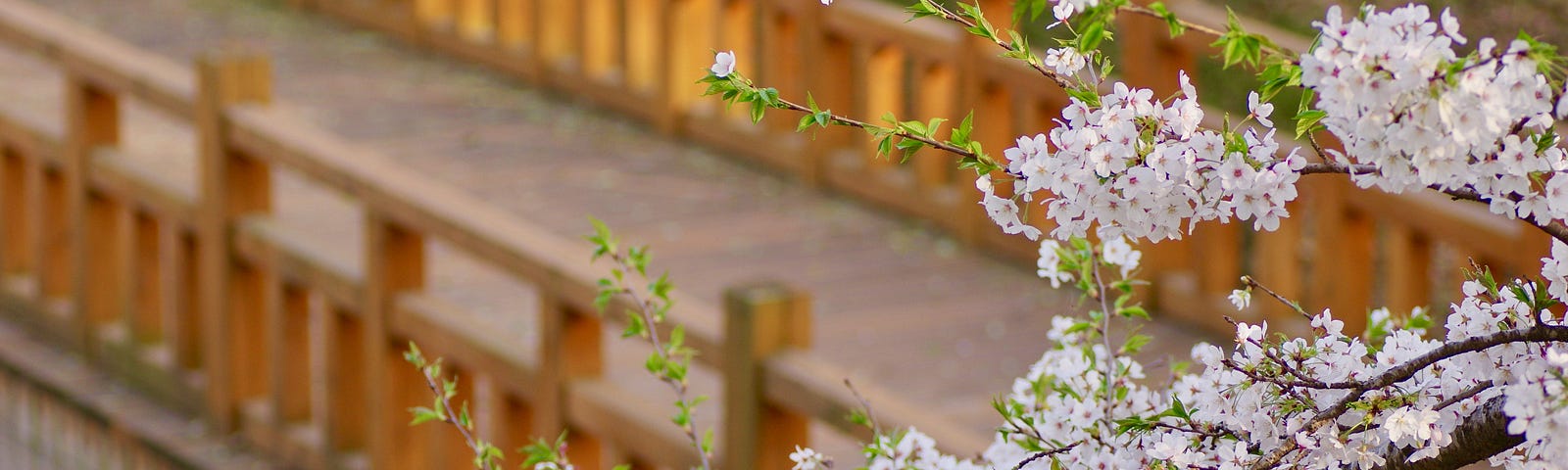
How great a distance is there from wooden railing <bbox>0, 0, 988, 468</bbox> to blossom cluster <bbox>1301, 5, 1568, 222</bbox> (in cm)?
198

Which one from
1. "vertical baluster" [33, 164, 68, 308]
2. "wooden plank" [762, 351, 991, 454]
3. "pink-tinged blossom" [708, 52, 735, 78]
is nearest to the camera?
"pink-tinged blossom" [708, 52, 735, 78]

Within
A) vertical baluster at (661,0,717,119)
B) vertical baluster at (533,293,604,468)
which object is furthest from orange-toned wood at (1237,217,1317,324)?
vertical baluster at (661,0,717,119)

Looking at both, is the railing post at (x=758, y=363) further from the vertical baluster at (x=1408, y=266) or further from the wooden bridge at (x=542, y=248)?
the vertical baluster at (x=1408, y=266)

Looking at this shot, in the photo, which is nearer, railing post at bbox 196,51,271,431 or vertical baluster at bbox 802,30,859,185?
railing post at bbox 196,51,271,431

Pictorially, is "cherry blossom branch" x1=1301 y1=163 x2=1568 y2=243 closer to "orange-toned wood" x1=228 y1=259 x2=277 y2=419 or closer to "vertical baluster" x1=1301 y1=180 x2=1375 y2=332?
"vertical baluster" x1=1301 y1=180 x2=1375 y2=332

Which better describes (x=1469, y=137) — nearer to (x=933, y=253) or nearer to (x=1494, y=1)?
(x=933, y=253)

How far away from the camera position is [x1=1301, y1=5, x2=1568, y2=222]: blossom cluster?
1003 millimetres

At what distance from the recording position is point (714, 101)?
257 inches

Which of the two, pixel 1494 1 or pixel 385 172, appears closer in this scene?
pixel 385 172

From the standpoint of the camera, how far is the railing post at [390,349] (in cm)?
422

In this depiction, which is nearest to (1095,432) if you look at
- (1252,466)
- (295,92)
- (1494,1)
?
(1252,466)

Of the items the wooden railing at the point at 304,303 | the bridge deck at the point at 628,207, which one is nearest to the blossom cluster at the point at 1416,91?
the wooden railing at the point at 304,303

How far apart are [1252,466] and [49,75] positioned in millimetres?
6990

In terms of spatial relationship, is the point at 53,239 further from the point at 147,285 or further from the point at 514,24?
the point at 514,24
